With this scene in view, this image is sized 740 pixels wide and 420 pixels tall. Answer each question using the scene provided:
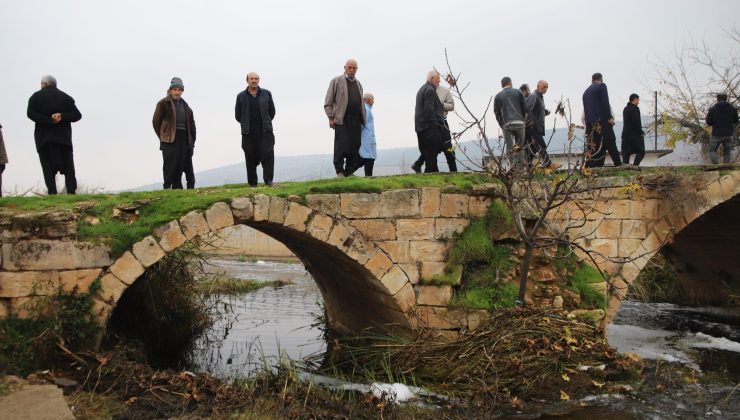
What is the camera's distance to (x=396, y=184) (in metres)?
8.26

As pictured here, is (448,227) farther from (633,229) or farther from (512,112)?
(633,229)

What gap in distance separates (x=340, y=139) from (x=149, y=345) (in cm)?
382

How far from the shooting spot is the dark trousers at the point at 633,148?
10859mm

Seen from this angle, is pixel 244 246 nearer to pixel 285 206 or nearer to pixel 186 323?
pixel 186 323

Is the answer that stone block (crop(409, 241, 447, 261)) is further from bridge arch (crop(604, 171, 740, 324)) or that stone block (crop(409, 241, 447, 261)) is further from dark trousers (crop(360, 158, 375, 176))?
bridge arch (crop(604, 171, 740, 324))

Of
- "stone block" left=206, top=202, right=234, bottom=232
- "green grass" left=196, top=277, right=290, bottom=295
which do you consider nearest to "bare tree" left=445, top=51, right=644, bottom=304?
"stone block" left=206, top=202, right=234, bottom=232

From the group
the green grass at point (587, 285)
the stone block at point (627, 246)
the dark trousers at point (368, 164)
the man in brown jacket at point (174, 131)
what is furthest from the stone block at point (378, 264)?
the stone block at point (627, 246)

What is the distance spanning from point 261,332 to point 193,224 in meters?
4.31

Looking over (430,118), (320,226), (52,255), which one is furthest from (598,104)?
(52,255)

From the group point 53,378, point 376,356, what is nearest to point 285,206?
point 376,356

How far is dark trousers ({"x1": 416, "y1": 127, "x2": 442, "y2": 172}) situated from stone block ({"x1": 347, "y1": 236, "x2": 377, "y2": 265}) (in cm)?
203

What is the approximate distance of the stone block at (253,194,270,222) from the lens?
7.36 metres

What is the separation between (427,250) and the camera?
828cm

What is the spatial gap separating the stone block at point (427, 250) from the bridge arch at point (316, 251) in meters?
0.25
